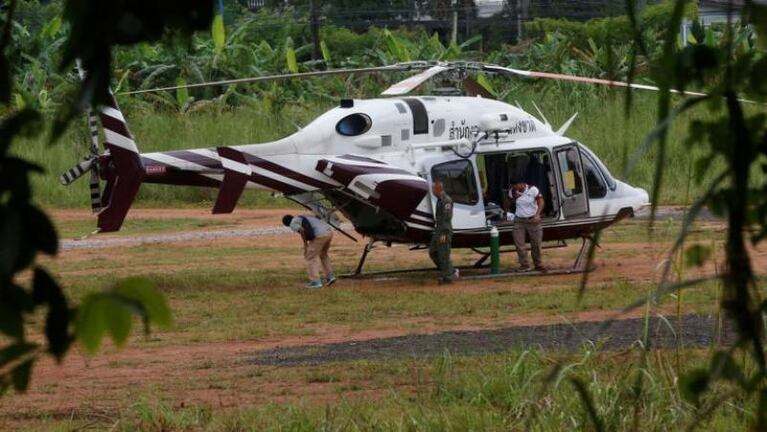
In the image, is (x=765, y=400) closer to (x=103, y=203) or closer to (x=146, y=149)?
(x=103, y=203)

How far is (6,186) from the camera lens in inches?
76.2

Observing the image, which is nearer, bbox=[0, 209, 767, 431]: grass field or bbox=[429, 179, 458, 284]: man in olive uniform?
bbox=[0, 209, 767, 431]: grass field

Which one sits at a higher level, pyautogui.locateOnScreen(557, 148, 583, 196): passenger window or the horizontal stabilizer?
the horizontal stabilizer

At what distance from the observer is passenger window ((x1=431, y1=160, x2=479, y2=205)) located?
17469 millimetres

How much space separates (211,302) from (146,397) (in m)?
6.33

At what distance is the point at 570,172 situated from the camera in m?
18.0

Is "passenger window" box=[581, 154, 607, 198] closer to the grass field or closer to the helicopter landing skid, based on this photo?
the helicopter landing skid

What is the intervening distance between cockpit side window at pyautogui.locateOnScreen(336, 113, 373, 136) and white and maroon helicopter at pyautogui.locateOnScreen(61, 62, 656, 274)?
1 centimetres

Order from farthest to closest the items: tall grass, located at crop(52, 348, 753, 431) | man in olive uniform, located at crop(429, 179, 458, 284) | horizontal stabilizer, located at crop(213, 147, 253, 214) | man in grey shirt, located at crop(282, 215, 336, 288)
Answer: man in grey shirt, located at crop(282, 215, 336, 288), man in olive uniform, located at crop(429, 179, 458, 284), horizontal stabilizer, located at crop(213, 147, 253, 214), tall grass, located at crop(52, 348, 753, 431)

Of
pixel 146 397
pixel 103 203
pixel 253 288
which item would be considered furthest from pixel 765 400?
pixel 253 288

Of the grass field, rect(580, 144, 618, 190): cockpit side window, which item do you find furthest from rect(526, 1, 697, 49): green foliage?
rect(580, 144, 618, 190): cockpit side window

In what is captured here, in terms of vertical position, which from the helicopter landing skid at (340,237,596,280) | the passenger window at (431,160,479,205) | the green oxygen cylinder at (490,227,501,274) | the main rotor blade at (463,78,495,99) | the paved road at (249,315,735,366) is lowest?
the helicopter landing skid at (340,237,596,280)

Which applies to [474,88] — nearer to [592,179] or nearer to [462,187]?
[462,187]

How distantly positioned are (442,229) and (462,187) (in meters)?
0.78
